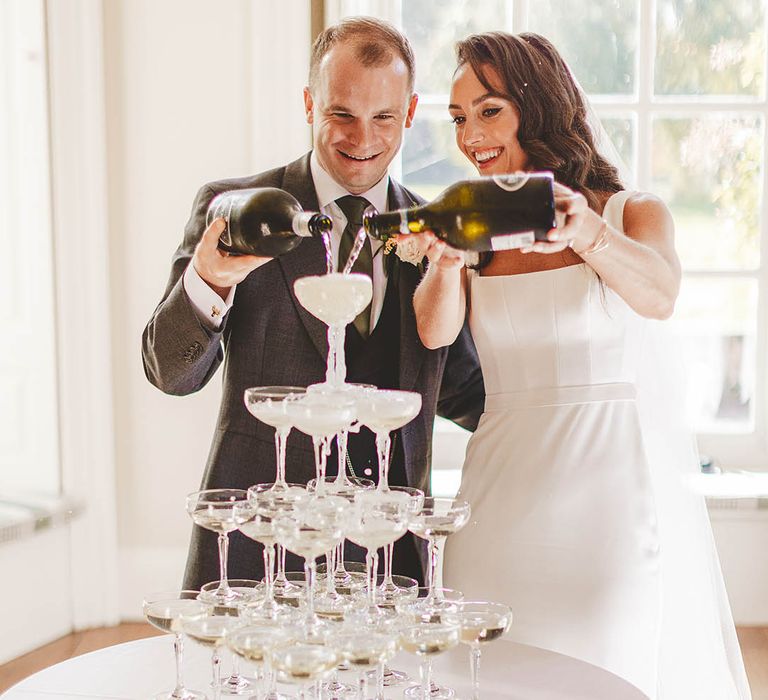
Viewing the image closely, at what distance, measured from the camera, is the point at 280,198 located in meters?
1.50

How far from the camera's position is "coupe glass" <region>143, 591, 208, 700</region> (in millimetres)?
1248

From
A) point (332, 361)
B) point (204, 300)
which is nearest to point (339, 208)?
point (204, 300)

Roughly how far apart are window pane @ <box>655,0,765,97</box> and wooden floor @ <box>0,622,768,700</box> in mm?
1760

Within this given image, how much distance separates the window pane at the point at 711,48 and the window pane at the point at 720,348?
0.64 metres

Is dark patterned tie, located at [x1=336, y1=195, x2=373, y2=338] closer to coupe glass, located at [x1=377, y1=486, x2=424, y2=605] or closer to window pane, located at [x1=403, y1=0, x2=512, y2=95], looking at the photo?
coupe glass, located at [x1=377, y1=486, x2=424, y2=605]

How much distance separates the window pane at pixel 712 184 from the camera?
3395 mm

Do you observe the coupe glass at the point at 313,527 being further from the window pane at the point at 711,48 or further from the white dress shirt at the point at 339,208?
the window pane at the point at 711,48

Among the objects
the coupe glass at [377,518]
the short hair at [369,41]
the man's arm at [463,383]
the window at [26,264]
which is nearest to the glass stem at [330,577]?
the coupe glass at [377,518]

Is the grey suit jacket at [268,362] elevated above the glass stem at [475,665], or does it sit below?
above

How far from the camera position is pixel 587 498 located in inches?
69.6

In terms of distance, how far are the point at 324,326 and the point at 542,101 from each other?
0.57 meters

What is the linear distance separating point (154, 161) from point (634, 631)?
225cm

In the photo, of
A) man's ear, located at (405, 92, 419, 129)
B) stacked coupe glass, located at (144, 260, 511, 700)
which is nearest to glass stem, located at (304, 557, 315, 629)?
stacked coupe glass, located at (144, 260, 511, 700)

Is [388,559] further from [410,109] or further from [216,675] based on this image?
[410,109]
